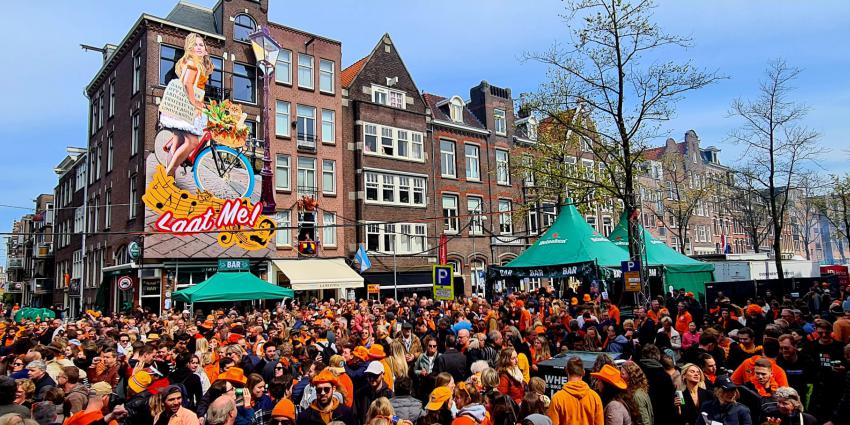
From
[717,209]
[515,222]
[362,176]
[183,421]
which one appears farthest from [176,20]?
[717,209]

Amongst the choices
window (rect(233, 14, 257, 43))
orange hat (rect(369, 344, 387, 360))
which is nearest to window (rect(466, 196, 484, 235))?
window (rect(233, 14, 257, 43))

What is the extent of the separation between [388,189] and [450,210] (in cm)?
490

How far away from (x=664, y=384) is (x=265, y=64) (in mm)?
25504

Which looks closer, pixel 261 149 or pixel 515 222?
pixel 261 149

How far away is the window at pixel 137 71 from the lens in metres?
25.6

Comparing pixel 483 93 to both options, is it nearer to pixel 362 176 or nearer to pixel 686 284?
pixel 362 176

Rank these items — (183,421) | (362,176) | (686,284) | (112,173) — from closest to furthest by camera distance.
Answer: (183,421) → (686,284) → (112,173) → (362,176)

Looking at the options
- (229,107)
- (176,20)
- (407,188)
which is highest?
(176,20)

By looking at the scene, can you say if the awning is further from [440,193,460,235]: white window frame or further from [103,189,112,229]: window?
[103,189,112,229]: window

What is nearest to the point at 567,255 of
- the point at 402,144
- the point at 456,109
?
the point at 402,144

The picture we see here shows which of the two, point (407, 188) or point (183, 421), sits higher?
point (407, 188)

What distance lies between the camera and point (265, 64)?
27562mm

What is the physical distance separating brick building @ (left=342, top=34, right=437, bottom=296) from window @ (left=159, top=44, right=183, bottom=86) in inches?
347

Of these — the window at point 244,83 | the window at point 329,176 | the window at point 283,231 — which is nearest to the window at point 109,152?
the window at point 244,83
